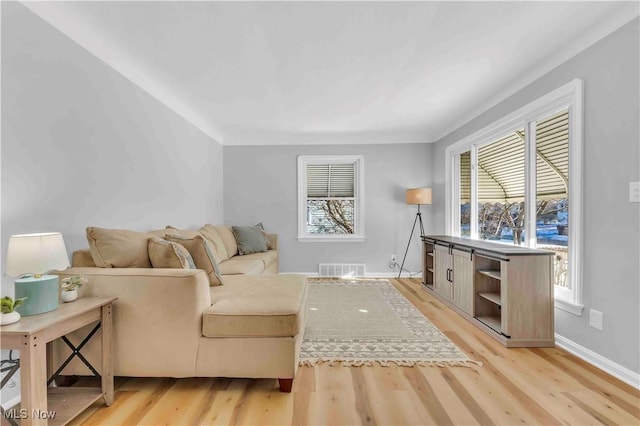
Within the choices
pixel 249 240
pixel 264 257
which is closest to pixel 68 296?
pixel 264 257

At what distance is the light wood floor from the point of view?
5.13 feet

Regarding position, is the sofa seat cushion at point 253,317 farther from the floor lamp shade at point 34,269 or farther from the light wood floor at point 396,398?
the floor lamp shade at point 34,269

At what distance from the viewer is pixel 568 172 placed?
2.38 m

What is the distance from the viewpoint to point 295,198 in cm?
504

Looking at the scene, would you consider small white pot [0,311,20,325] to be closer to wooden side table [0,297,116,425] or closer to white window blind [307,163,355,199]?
wooden side table [0,297,116,425]

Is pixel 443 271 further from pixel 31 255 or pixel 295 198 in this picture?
pixel 31 255

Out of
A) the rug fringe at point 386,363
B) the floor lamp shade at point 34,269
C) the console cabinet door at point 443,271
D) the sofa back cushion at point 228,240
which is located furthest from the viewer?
the sofa back cushion at point 228,240

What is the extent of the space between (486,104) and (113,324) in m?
4.11

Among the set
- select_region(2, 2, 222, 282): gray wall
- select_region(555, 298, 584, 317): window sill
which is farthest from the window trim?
select_region(2, 2, 222, 282): gray wall

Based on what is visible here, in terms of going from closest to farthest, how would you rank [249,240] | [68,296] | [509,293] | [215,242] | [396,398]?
[68,296], [396,398], [509,293], [215,242], [249,240]

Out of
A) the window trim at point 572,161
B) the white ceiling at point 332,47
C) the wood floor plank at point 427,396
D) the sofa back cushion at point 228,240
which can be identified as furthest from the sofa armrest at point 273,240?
the window trim at point 572,161

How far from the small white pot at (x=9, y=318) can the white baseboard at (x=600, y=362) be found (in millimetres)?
3398

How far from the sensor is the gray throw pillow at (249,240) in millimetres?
4172

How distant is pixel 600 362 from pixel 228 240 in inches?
151
